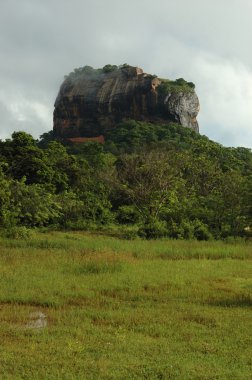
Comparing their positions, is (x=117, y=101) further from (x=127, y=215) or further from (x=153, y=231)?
(x=153, y=231)

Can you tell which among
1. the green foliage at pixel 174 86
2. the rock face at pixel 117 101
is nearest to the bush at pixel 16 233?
the rock face at pixel 117 101

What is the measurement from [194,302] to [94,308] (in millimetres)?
2129

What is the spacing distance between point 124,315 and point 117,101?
69.0 meters

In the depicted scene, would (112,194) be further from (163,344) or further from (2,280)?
(163,344)

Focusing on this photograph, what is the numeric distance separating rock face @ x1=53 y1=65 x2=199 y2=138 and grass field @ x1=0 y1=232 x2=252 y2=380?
194 ft

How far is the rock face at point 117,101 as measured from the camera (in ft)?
240

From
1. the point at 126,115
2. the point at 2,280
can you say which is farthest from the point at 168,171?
the point at 126,115

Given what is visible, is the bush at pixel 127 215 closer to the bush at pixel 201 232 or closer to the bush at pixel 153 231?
the bush at pixel 153 231

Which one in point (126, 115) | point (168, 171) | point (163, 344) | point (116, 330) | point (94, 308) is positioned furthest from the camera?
point (126, 115)

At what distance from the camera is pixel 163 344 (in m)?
6.96

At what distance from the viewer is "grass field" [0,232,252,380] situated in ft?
19.9

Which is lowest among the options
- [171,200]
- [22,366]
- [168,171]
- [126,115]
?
[22,366]

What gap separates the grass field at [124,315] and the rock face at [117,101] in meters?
59.1

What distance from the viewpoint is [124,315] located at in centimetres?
852
